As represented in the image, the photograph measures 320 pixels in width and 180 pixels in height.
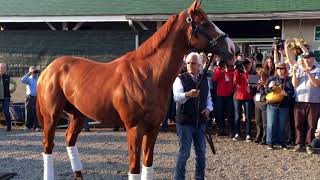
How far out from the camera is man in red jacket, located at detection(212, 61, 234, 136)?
9594mm

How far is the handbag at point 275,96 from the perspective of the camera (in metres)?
8.23

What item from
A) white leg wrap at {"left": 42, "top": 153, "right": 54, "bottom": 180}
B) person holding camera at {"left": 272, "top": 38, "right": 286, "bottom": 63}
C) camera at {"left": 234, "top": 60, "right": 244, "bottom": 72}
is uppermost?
person holding camera at {"left": 272, "top": 38, "right": 286, "bottom": 63}

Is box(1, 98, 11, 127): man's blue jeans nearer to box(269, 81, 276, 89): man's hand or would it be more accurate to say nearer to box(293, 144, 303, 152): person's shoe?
box(269, 81, 276, 89): man's hand

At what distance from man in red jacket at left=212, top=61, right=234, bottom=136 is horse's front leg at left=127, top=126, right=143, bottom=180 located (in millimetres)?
5348

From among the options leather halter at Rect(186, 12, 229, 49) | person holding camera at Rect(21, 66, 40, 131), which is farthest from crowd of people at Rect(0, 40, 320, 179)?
person holding camera at Rect(21, 66, 40, 131)

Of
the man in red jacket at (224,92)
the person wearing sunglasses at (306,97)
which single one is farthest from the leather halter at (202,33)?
the man in red jacket at (224,92)

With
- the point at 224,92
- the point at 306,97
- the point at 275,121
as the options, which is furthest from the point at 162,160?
the point at 306,97

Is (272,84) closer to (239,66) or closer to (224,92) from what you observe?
(239,66)

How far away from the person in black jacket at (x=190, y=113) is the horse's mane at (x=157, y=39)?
0.59 metres

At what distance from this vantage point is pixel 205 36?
14.8ft

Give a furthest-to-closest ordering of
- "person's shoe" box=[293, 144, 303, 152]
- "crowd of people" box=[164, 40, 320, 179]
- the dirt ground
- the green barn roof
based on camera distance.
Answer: the green barn roof < "person's shoe" box=[293, 144, 303, 152] < "crowd of people" box=[164, 40, 320, 179] < the dirt ground

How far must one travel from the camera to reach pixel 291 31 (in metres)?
12.4

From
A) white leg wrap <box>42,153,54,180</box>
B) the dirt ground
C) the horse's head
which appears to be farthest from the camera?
Result: the dirt ground

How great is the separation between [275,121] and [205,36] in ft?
14.5
